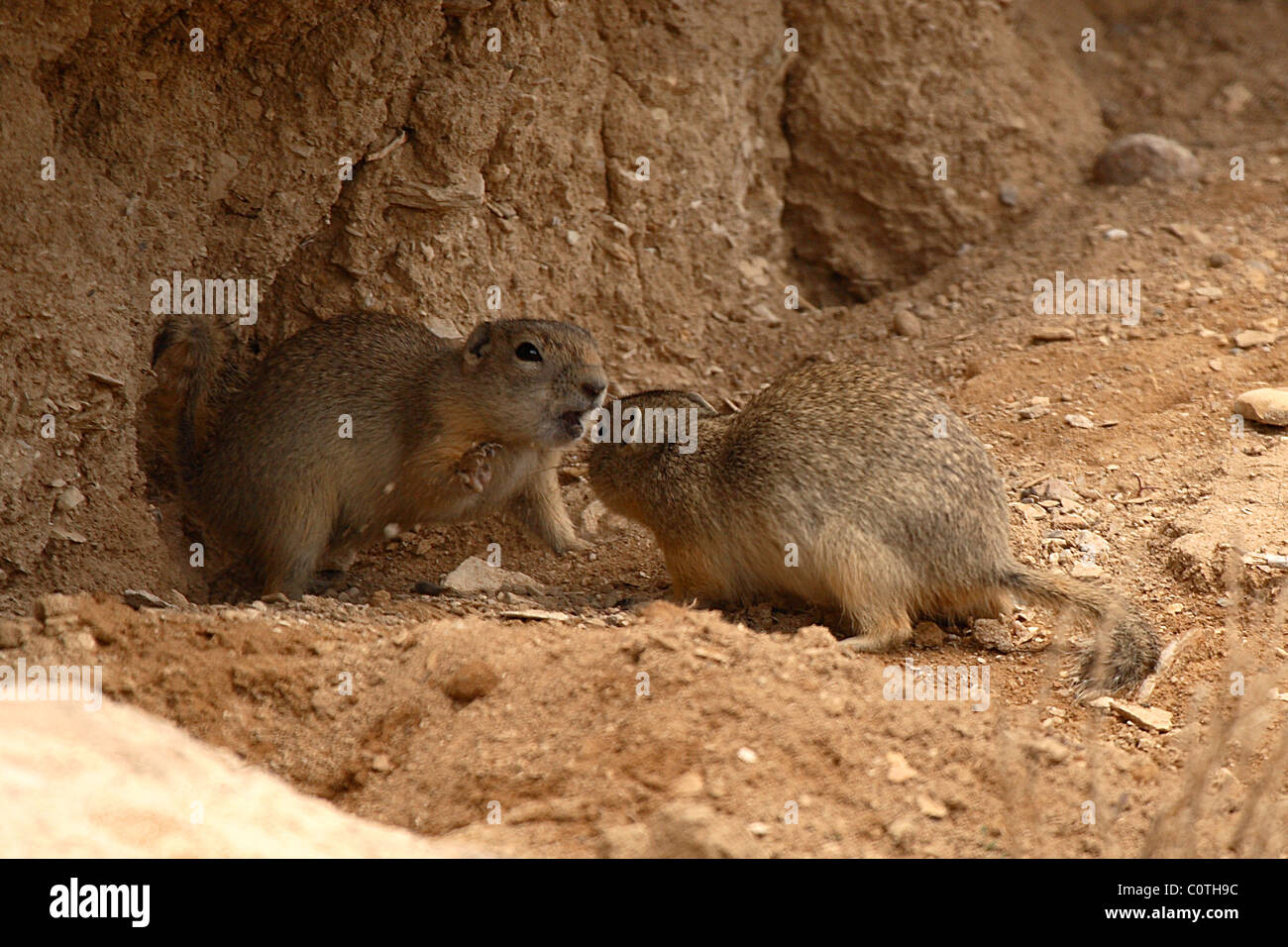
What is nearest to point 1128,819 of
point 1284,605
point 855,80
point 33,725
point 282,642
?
point 1284,605

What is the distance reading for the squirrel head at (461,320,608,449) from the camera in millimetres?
6090

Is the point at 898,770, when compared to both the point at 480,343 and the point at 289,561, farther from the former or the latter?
the point at 289,561

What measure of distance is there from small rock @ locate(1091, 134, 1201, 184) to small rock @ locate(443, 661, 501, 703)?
614 cm

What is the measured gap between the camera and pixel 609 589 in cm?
618

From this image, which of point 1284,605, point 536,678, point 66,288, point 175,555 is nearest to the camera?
point 536,678

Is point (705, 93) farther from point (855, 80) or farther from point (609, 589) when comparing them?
point (609, 589)

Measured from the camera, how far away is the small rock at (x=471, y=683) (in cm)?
424

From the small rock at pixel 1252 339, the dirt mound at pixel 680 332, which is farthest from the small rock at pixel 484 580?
the small rock at pixel 1252 339

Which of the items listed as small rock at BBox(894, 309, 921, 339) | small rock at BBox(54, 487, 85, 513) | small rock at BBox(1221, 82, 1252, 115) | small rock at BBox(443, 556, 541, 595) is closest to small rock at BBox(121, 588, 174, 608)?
small rock at BBox(54, 487, 85, 513)

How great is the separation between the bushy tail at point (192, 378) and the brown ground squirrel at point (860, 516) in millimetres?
2251

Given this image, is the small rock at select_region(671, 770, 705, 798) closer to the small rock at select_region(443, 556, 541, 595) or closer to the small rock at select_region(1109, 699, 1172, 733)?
the small rock at select_region(1109, 699, 1172, 733)

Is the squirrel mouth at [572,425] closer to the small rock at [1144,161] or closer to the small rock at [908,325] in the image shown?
the small rock at [908,325]

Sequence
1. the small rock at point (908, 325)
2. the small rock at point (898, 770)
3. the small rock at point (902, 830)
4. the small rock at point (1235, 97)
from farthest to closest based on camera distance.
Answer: the small rock at point (1235, 97) < the small rock at point (908, 325) < the small rock at point (898, 770) < the small rock at point (902, 830)

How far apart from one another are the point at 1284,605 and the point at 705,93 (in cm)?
442
